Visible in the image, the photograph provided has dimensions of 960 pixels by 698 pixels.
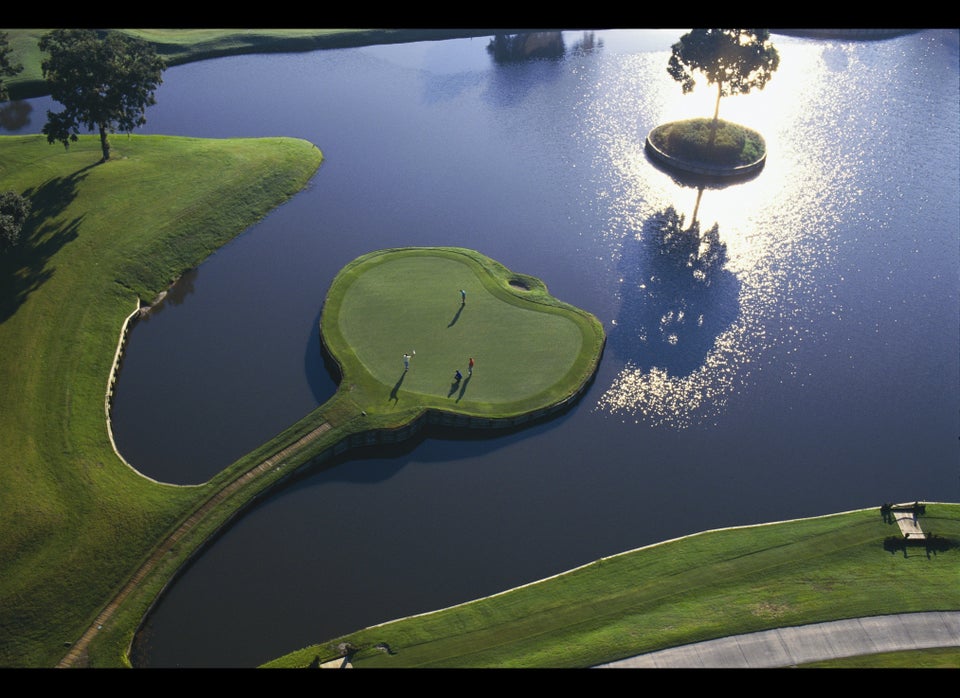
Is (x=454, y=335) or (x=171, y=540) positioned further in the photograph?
(x=454, y=335)

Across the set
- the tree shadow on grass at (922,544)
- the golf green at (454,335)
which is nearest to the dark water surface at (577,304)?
the golf green at (454,335)

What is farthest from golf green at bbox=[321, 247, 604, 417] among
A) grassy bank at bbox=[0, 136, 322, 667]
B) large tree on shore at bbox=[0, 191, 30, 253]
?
large tree on shore at bbox=[0, 191, 30, 253]

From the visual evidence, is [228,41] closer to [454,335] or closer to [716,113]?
[716,113]

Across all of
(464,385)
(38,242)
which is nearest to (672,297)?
(464,385)

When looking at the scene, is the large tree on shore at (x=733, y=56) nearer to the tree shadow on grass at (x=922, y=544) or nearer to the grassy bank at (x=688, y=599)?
the grassy bank at (x=688, y=599)

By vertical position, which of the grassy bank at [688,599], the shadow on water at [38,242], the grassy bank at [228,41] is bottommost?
the grassy bank at [688,599]

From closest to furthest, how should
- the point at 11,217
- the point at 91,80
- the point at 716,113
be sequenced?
the point at 11,217, the point at 91,80, the point at 716,113
